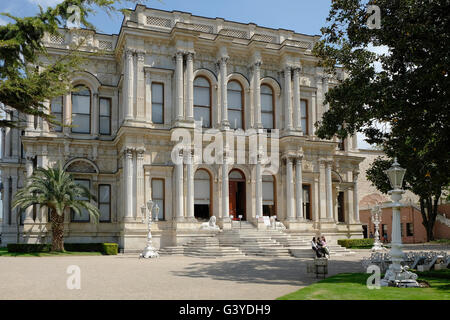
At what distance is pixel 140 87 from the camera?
1194 inches

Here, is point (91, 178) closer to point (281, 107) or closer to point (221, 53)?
point (221, 53)

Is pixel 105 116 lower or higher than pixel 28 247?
higher

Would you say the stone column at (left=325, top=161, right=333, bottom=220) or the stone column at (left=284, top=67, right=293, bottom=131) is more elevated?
the stone column at (left=284, top=67, right=293, bottom=131)

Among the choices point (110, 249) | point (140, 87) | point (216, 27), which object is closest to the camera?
point (110, 249)

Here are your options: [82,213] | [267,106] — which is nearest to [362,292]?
[267,106]

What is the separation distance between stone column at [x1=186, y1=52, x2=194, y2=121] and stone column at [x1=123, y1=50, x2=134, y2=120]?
11.8 ft

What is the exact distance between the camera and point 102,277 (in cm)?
1522

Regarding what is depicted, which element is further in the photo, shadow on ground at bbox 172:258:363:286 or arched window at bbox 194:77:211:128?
arched window at bbox 194:77:211:128

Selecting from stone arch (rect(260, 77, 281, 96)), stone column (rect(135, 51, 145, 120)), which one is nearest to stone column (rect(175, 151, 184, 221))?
stone column (rect(135, 51, 145, 120))

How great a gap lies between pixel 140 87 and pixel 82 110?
5436 millimetres

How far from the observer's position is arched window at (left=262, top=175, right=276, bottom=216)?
33.2 meters

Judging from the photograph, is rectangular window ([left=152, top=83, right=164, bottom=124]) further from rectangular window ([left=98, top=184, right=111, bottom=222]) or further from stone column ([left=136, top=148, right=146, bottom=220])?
rectangular window ([left=98, top=184, right=111, bottom=222])

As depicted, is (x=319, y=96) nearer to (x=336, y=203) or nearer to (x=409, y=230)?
(x=336, y=203)

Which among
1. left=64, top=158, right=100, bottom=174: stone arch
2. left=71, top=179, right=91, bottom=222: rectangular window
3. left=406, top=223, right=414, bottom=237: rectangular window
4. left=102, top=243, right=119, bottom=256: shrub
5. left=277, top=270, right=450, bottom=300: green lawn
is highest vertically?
left=64, top=158, right=100, bottom=174: stone arch
